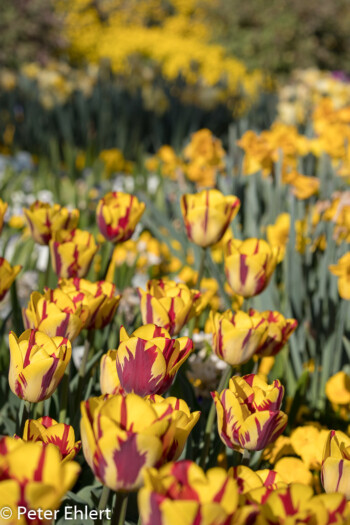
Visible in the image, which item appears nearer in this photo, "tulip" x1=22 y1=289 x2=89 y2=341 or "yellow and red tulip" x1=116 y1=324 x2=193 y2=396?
"yellow and red tulip" x1=116 y1=324 x2=193 y2=396

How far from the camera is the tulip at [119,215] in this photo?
3.75 feet

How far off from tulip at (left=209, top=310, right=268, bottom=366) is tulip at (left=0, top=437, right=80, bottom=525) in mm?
387

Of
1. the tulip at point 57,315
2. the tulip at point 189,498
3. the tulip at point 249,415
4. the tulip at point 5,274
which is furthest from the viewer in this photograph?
the tulip at point 5,274

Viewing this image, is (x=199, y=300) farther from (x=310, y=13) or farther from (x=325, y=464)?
(x=310, y=13)

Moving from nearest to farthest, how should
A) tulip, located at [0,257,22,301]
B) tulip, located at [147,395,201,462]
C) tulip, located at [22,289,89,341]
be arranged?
tulip, located at [147,395,201,462], tulip, located at [22,289,89,341], tulip, located at [0,257,22,301]

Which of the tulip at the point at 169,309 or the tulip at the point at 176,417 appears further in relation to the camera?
the tulip at the point at 169,309

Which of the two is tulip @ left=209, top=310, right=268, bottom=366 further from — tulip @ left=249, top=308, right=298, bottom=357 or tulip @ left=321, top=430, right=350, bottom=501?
tulip @ left=321, top=430, right=350, bottom=501

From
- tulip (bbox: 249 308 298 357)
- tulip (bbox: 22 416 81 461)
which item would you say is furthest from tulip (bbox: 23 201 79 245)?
tulip (bbox: 22 416 81 461)

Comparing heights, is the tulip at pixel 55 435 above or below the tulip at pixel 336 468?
above

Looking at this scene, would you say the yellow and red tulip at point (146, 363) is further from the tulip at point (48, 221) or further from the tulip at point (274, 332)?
the tulip at point (48, 221)

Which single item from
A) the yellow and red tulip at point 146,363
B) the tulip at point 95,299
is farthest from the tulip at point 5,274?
the yellow and red tulip at point 146,363

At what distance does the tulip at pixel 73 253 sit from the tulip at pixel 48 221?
0.07m

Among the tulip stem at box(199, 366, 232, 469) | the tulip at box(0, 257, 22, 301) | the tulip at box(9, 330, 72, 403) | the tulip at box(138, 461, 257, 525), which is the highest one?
the tulip at box(0, 257, 22, 301)

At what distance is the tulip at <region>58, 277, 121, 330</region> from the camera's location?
0.87 m
